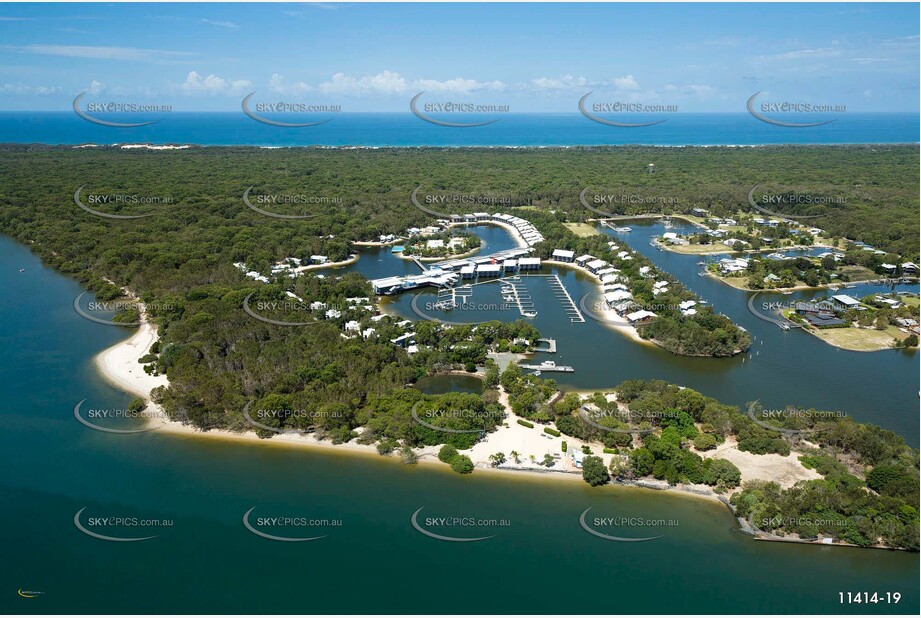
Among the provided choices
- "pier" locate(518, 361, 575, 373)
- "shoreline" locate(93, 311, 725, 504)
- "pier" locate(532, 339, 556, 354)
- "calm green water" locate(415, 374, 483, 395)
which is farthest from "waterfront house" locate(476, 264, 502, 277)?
"shoreline" locate(93, 311, 725, 504)

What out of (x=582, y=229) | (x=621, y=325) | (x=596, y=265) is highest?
(x=582, y=229)

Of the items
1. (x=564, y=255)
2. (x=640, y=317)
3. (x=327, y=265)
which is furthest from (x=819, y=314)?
(x=327, y=265)

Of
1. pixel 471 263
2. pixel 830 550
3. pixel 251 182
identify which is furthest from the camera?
pixel 251 182

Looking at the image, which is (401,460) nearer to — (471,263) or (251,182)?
(471,263)

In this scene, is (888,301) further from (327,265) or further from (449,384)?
(327,265)

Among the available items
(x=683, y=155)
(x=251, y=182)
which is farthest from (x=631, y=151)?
(x=251, y=182)
